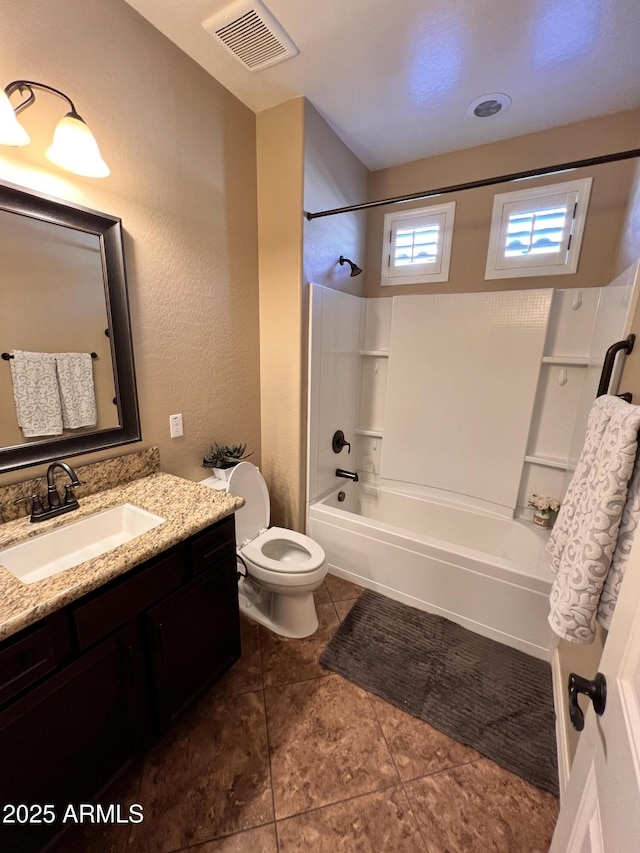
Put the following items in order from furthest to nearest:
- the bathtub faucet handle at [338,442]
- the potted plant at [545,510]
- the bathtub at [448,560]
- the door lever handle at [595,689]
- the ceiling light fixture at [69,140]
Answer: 1. the bathtub faucet handle at [338,442]
2. the potted plant at [545,510]
3. the bathtub at [448,560]
4. the ceiling light fixture at [69,140]
5. the door lever handle at [595,689]

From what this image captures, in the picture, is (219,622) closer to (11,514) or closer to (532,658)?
(11,514)

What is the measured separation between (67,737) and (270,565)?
908 millimetres

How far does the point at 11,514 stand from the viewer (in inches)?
47.8

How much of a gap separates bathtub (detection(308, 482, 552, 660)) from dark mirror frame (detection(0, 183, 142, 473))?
127 cm

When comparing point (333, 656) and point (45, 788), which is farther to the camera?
point (333, 656)

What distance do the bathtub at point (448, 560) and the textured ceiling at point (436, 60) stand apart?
7.40 feet

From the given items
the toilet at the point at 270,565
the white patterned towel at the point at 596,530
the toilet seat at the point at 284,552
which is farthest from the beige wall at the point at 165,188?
the white patterned towel at the point at 596,530

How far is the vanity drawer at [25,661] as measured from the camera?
0.82 metres

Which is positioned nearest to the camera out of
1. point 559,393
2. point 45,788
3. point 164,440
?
point 45,788

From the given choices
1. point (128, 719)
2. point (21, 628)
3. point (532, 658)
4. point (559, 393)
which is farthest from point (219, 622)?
point (559, 393)

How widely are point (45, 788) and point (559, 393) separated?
2.78 m

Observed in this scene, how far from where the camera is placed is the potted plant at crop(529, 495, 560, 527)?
2119 millimetres

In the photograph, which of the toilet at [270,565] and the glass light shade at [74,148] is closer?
the glass light shade at [74,148]

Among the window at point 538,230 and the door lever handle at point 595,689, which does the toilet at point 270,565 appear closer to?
the door lever handle at point 595,689
